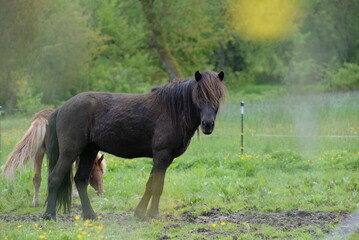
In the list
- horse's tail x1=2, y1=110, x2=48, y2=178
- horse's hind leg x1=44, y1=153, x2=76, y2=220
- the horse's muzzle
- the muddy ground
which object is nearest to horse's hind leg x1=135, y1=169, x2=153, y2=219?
the muddy ground

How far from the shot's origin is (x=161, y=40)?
30.2 m

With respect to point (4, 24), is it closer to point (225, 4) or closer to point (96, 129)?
point (225, 4)

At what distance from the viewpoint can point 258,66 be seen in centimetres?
4338

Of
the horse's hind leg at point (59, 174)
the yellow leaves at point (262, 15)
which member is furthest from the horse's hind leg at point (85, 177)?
the yellow leaves at point (262, 15)

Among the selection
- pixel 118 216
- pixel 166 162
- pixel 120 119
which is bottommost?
pixel 118 216

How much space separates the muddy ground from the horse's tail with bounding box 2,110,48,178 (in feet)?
4.45

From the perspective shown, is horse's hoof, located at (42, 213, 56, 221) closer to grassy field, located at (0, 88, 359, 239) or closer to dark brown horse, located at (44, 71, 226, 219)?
dark brown horse, located at (44, 71, 226, 219)

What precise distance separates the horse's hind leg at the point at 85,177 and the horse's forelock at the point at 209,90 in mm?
1918

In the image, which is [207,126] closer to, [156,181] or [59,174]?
[156,181]

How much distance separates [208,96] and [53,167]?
2639mm

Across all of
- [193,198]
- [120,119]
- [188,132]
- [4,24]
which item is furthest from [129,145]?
[4,24]

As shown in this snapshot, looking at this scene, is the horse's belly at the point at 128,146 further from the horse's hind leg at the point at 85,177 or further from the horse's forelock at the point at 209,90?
the horse's forelock at the point at 209,90

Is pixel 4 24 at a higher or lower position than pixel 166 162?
higher

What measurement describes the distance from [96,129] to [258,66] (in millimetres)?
37160
